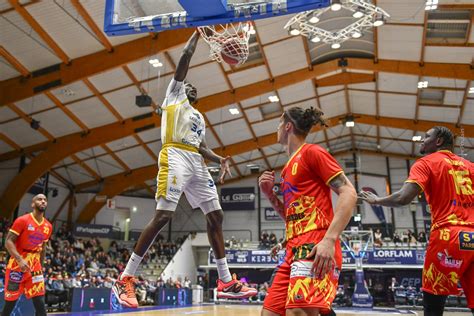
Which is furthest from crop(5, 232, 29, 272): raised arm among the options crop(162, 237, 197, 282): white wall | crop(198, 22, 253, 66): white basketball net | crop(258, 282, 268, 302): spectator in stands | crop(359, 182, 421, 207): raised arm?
crop(162, 237, 197, 282): white wall

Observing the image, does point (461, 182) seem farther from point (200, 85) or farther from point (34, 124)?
point (34, 124)

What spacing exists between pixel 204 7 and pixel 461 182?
2782mm

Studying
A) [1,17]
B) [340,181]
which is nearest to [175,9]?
[340,181]

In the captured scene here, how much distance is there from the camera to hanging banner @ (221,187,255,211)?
31703 millimetres

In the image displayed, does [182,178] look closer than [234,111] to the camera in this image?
Yes

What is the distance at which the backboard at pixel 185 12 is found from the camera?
169 inches

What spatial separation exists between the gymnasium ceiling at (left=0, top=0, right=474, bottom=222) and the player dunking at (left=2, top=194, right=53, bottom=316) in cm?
887

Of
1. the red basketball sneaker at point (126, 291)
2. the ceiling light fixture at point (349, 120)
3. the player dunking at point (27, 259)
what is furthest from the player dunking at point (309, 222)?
the ceiling light fixture at point (349, 120)

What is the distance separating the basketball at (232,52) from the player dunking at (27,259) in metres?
3.26

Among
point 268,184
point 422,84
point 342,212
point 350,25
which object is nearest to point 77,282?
point 350,25

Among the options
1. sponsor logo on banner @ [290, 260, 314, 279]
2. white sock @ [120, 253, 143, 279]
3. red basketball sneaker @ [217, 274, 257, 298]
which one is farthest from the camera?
red basketball sneaker @ [217, 274, 257, 298]

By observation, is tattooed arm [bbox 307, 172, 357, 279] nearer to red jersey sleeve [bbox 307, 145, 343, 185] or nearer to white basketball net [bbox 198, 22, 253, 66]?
red jersey sleeve [bbox 307, 145, 343, 185]

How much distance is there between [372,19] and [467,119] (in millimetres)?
11562

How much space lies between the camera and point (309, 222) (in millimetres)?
2738
